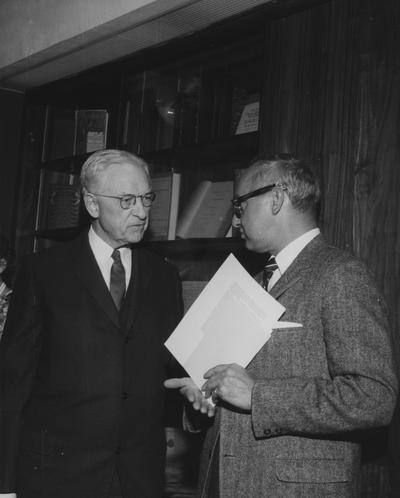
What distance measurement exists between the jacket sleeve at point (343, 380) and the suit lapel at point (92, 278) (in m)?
0.62

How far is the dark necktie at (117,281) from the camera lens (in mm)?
2035

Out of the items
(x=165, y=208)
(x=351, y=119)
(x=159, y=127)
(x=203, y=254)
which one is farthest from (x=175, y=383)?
(x=159, y=127)

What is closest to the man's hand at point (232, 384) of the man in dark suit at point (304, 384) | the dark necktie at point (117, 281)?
the man in dark suit at point (304, 384)

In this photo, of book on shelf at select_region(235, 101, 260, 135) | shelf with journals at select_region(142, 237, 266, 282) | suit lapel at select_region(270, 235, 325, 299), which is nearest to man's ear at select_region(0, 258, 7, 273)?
shelf with journals at select_region(142, 237, 266, 282)

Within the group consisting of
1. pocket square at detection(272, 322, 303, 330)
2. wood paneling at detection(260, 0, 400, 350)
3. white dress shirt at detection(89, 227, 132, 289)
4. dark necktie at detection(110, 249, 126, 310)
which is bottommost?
pocket square at detection(272, 322, 303, 330)

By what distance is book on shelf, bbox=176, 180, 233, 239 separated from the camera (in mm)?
2807

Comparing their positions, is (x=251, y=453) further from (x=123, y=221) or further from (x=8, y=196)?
(x=8, y=196)

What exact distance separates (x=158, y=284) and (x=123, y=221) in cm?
27

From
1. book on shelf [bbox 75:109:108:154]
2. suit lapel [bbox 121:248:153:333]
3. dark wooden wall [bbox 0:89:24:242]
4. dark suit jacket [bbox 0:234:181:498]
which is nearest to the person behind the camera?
dark suit jacket [bbox 0:234:181:498]

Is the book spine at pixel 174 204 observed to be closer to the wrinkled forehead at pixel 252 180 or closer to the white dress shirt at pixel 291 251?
the wrinkled forehead at pixel 252 180

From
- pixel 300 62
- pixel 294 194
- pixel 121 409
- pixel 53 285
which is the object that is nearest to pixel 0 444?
pixel 121 409

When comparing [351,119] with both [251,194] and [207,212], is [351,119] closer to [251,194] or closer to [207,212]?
[251,194]

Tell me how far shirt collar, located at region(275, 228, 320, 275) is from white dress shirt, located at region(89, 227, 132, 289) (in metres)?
0.60

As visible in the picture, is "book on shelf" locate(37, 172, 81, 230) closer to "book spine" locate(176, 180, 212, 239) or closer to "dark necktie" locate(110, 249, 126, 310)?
"book spine" locate(176, 180, 212, 239)
